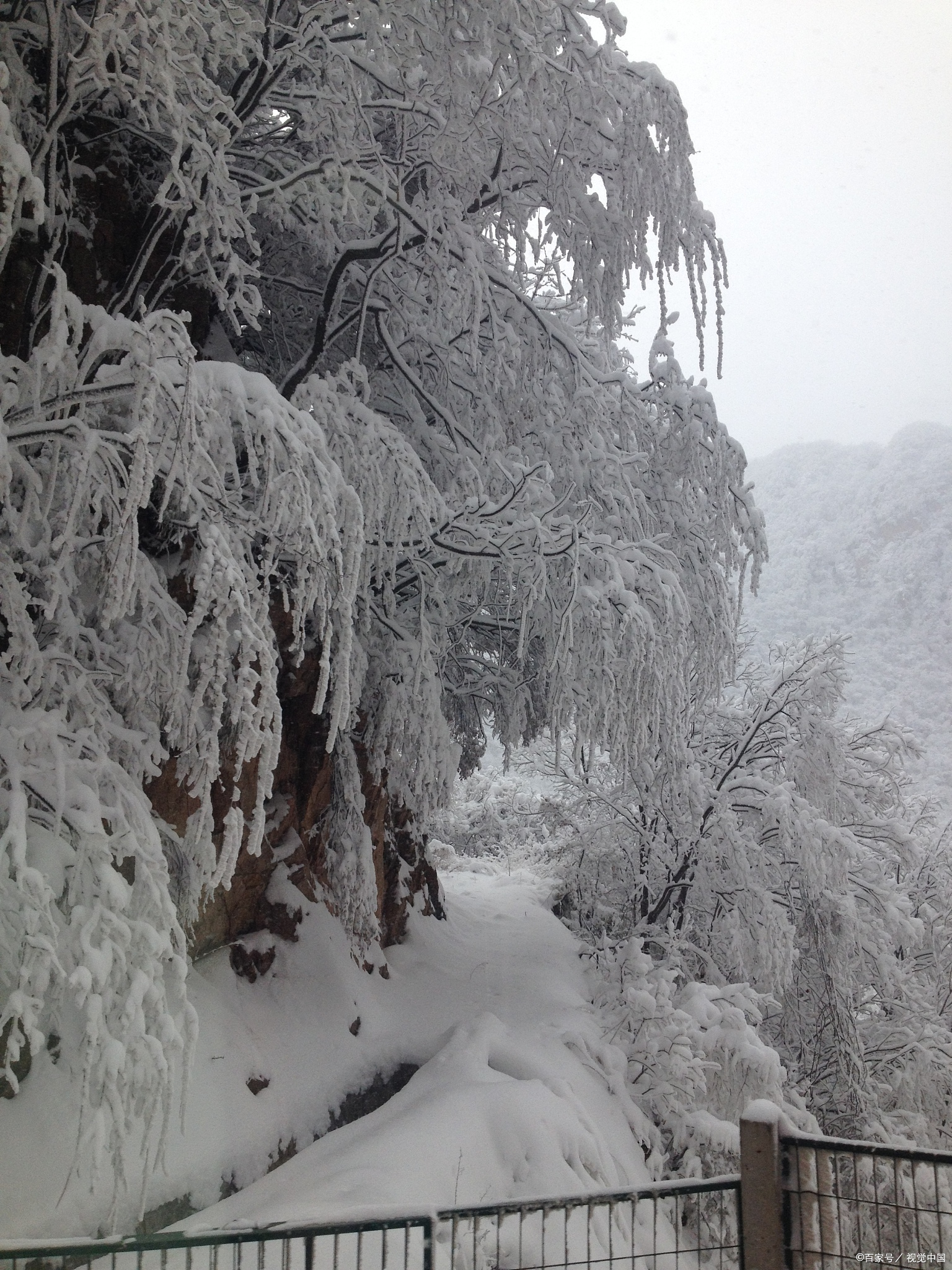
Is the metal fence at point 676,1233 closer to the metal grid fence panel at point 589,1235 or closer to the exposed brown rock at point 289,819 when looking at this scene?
the metal grid fence panel at point 589,1235

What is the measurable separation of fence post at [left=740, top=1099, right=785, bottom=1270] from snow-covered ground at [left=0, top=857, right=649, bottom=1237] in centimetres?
115

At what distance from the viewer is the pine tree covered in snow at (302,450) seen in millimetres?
2740

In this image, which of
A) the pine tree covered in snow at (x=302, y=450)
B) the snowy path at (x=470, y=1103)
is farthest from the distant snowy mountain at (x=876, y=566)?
the pine tree covered in snow at (x=302, y=450)

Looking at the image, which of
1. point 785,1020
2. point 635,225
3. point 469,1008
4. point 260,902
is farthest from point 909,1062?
point 635,225

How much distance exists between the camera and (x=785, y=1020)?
8984mm

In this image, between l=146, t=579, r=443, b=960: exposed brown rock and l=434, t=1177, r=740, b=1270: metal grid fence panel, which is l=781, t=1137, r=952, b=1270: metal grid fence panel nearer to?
l=434, t=1177, r=740, b=1270: metal grid fence panel

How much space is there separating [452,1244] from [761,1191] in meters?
1.05

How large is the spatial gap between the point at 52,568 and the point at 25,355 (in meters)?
1.23

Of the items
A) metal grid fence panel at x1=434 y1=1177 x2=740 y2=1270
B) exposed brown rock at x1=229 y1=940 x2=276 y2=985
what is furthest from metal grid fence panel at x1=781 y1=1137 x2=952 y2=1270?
exposed brown rock at x1=229 y1=940 x2=276 y2=985

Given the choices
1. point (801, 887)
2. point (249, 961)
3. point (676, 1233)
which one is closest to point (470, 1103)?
point (249, 961)

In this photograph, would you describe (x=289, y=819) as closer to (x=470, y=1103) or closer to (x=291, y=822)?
(x=291, y=822)

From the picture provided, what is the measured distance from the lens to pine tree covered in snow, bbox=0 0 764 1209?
274 centimetres

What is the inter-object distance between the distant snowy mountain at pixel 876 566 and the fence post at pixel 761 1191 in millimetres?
40328

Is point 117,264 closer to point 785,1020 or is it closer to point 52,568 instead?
point 52,568
